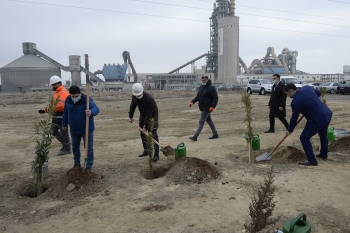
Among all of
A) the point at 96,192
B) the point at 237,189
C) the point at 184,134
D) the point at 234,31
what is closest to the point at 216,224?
the point at 237,189

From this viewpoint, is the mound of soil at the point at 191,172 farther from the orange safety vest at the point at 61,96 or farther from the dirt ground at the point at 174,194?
the orange safety vest at the point at 61,96

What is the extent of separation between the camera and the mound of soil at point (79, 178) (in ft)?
15.6

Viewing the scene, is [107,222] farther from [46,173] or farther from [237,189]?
[46,173]

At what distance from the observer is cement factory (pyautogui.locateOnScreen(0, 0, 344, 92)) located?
210 ft

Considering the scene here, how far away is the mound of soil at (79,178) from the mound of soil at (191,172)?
1282mm

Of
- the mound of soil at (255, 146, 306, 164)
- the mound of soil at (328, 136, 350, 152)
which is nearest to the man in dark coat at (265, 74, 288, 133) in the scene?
the mound of soil at (328, 136, 350, 152)

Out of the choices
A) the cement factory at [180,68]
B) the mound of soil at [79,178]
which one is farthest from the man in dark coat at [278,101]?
the cement factory at [180,68]

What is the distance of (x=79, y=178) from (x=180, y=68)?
7861 cm

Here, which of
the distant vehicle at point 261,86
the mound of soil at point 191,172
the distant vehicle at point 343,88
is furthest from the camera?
the distant vehicle at point 343,88

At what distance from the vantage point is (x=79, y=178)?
4855 mm

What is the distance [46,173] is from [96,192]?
1.40m

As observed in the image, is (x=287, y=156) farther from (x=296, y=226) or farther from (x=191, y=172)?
(x=296, y=226)

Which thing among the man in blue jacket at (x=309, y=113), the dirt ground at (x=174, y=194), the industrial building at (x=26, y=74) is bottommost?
the dirt ground at (x=174, y=194)

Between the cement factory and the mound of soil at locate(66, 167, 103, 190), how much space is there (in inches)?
2098
